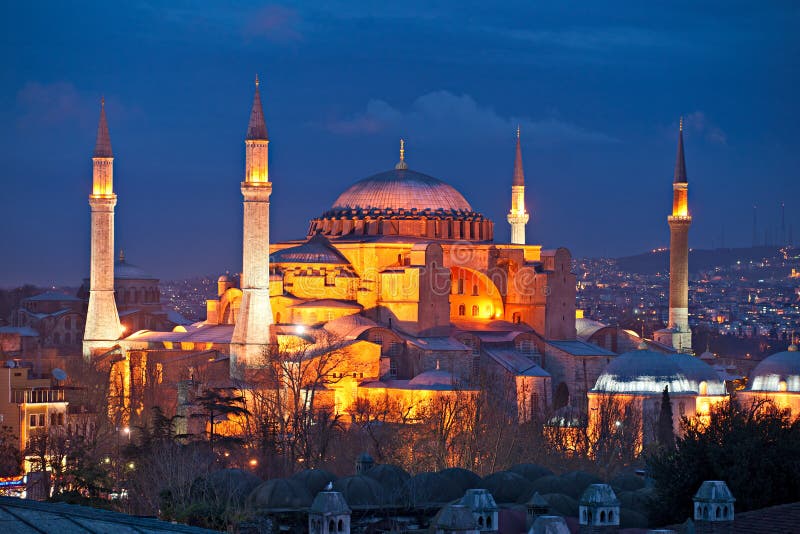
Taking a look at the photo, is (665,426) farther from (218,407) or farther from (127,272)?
(127,272)

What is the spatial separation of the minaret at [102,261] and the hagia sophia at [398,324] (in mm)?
42

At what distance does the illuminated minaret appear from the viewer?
5831cm

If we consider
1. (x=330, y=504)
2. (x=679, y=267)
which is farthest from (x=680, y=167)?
(x=330, y=504)

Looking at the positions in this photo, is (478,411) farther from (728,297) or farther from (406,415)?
(728,297)

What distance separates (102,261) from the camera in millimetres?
50125

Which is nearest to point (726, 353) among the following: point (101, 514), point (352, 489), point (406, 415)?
point (406, 415)

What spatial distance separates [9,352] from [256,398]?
20.3 metres

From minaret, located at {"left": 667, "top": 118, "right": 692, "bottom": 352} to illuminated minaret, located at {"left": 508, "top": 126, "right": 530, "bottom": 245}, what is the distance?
4.40 meters

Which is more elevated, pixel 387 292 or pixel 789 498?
pixel 387 292

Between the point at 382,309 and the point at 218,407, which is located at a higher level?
the point at 382,309

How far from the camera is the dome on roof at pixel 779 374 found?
48625 mm

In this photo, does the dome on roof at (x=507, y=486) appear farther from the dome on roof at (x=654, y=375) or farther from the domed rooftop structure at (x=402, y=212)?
the domed rooftop structure at (x=402, y=212)

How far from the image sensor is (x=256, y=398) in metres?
43.1

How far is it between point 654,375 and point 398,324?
6.71 m
